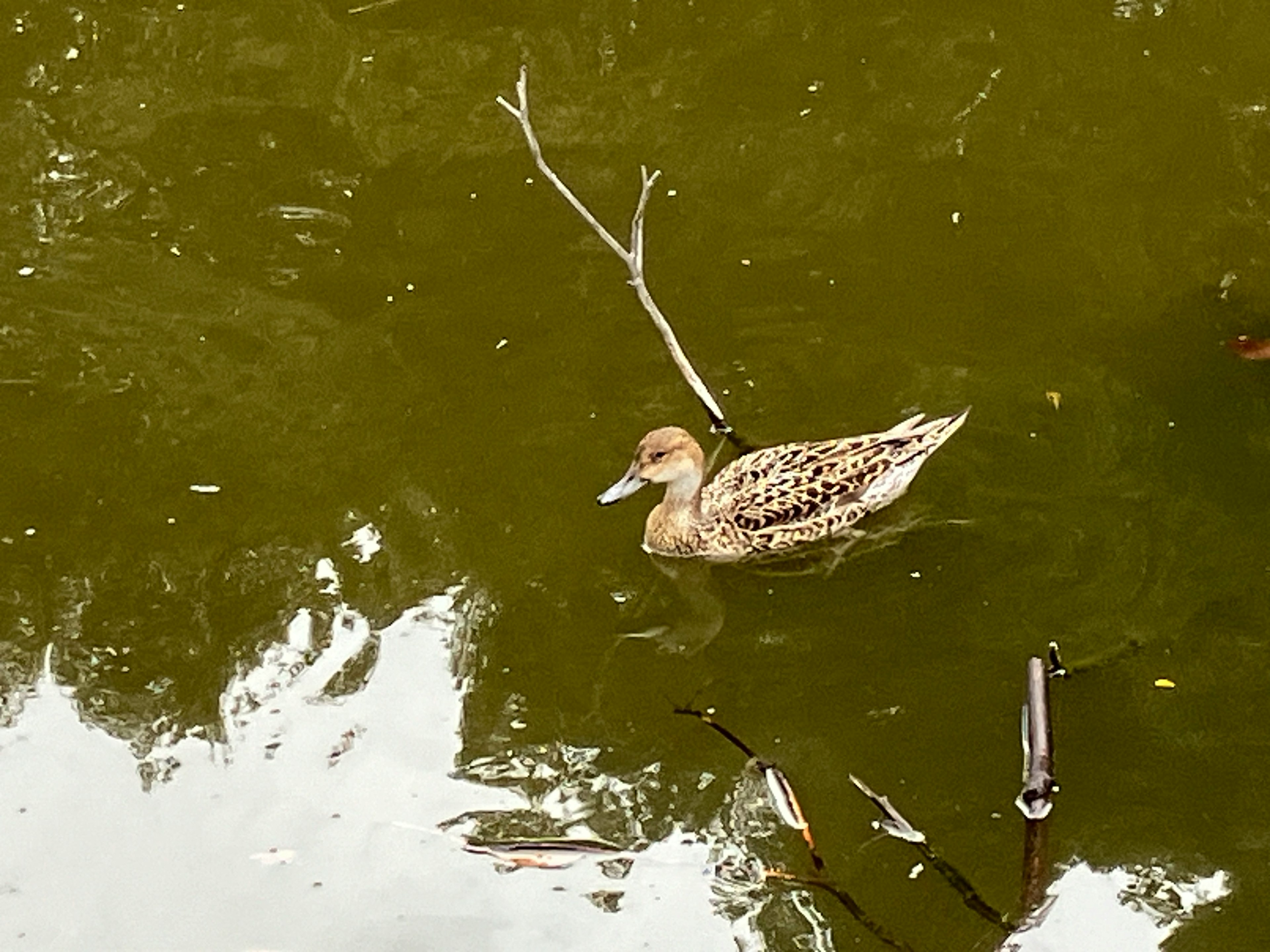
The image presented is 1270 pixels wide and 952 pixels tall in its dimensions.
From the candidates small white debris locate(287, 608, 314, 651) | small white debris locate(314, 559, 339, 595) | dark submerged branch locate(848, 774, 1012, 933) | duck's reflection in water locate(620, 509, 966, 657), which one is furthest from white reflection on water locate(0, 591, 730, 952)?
duck's reflection in water locate(620, 509, 966, 657)

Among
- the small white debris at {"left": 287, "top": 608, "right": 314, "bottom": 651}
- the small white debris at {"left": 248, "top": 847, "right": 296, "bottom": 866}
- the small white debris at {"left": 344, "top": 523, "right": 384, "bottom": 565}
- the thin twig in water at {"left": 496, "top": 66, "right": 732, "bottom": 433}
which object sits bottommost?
the small white debris at {"left": 248, "top": 847, "right": 296, "bottom": 866}

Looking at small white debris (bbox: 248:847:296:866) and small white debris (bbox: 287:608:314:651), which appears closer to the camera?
small white debris (bbox: 248:847:296:866)

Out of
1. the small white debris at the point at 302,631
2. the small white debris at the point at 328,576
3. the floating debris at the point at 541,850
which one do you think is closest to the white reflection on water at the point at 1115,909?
the floating debris at the point at 541,850

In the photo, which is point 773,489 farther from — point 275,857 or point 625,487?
point 275,857

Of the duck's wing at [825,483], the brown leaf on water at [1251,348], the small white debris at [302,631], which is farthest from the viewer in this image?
the brown leaf on water at [1251,348]

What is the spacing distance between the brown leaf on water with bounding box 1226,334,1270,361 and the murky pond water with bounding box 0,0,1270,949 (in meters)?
0.09

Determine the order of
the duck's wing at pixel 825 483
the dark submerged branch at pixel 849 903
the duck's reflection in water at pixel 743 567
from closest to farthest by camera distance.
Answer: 1. the dark submerged branch at pixel 849 903
2. the duck's reflection in water at pixel 743 567
3. the duck's wing at pixel 825 483

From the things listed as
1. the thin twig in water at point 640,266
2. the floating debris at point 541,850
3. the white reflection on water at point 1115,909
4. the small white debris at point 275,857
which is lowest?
the white reflection on water at point 1115,909

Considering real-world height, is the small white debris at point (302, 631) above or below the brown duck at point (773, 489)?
below

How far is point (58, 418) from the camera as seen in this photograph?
6.46m

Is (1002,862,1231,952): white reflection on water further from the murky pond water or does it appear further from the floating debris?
the floating debris

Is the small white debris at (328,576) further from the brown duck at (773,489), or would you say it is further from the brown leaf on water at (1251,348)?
the brown leaf on water at (1251,348)

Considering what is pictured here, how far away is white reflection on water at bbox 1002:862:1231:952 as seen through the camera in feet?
15.2

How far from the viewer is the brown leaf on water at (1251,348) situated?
664cm
